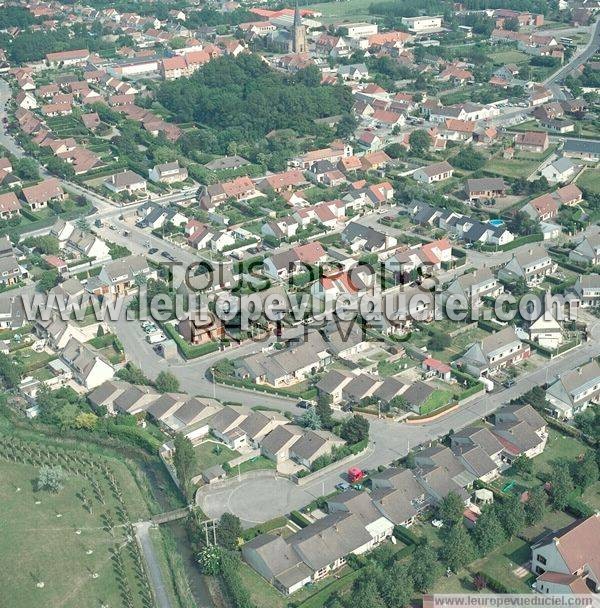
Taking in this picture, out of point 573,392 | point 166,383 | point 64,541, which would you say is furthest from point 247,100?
point 64,541

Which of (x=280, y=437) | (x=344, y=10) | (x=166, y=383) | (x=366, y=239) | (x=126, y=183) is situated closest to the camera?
(x=280, y=437)

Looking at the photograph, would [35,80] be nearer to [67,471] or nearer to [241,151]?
[241,151]

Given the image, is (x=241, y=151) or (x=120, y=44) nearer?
(x=241, y=151)

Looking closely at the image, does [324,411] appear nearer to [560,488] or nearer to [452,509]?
[452,509]

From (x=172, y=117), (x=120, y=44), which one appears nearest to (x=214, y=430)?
(x=172, y=117)

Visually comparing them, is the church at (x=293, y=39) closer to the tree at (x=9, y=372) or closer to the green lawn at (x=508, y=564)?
the tree at (x=9, y=372)

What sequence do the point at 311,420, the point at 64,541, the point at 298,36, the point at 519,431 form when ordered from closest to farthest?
the point at 64,541 < the point at 519,431 < the point at 311,420 < the point at 298,36
